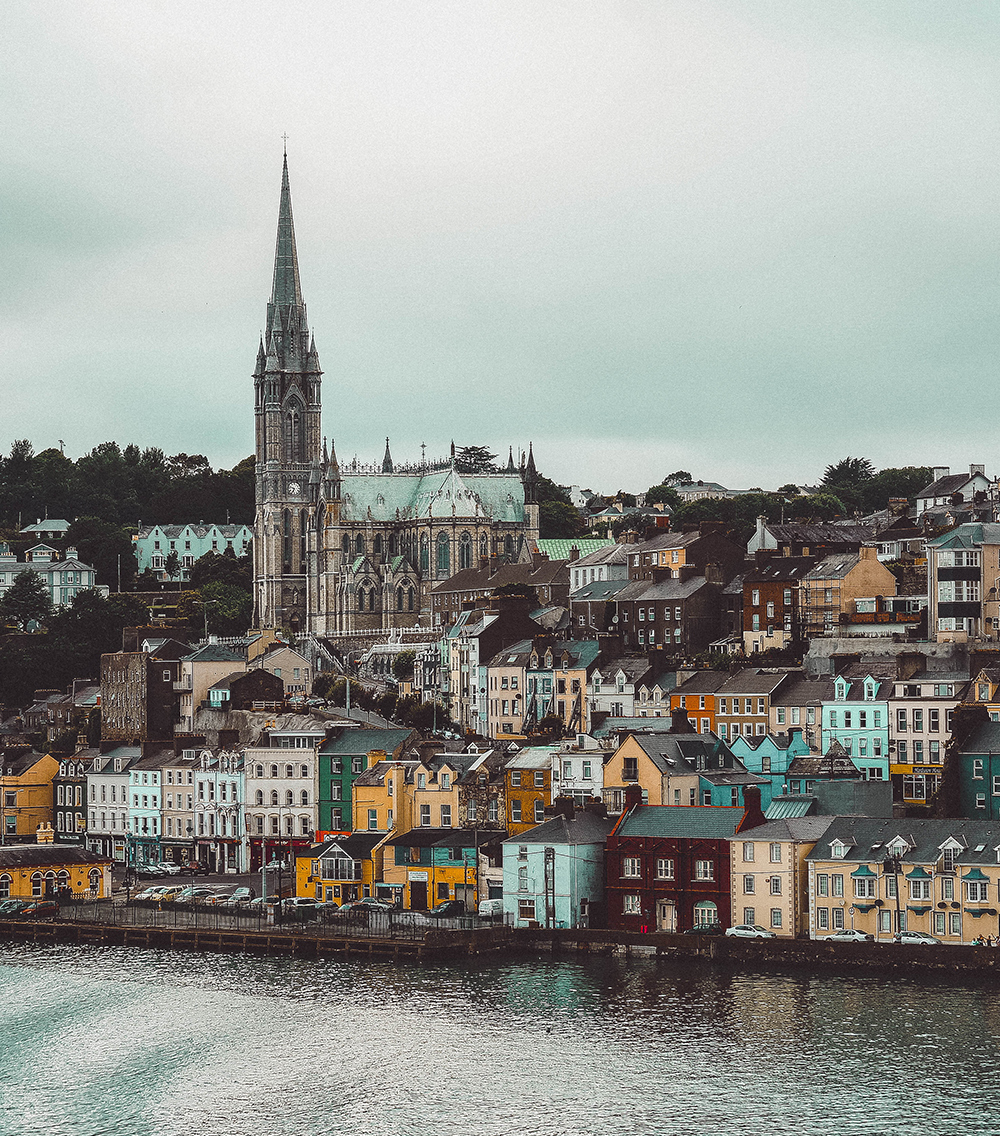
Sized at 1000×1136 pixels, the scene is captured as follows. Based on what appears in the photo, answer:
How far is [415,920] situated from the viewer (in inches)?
3049

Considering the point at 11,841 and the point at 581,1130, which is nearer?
the point at 581,1130

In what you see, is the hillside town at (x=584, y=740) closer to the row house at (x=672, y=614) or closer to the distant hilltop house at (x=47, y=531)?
the row house at (x=672, y=614)

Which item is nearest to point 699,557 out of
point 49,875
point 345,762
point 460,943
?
point 345,762

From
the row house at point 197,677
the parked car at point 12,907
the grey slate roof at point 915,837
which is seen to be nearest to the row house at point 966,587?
the grey slate roof at point 915,837

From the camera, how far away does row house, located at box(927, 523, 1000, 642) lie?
93.6 m

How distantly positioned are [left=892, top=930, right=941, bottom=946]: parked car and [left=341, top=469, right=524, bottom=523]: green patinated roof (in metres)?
91.1

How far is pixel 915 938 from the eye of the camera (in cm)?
6706

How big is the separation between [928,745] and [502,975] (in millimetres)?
22000

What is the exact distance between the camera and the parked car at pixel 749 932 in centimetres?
6950

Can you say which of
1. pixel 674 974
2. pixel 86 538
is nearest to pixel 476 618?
pixel 674 974

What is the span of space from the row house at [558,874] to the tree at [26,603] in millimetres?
87774

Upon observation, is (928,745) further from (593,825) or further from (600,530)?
(600,530)

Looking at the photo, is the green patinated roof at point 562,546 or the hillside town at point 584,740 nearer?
the hillside town at point 584,740

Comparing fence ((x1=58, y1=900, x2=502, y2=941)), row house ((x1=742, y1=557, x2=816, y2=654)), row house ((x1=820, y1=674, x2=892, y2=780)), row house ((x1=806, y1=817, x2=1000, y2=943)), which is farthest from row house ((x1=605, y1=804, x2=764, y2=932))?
row house ((x1=742, y1=557, x2=816, y2=654))
